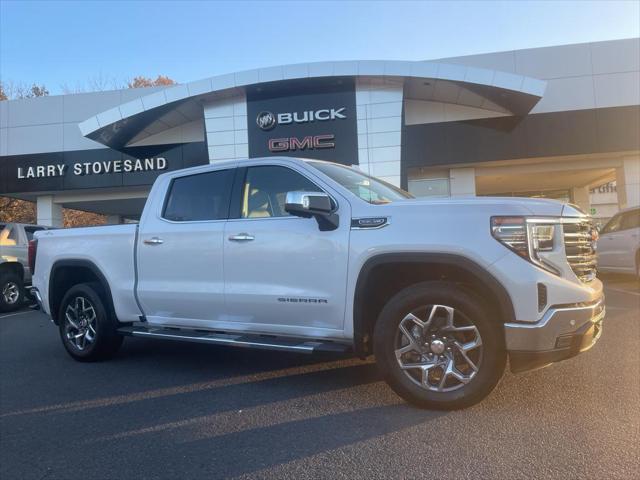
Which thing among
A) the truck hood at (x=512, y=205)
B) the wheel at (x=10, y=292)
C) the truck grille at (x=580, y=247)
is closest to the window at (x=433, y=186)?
the wheel at (x=10, y=292)

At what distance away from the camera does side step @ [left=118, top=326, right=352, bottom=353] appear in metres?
3.86

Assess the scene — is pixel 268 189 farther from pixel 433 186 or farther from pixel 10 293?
pixel 433 186

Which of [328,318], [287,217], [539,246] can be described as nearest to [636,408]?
[539,246]

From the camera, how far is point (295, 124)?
61.2 feet

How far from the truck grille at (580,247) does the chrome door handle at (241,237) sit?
2.50 m

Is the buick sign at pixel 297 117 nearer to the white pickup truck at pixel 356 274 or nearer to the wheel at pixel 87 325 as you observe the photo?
the white pickup truck at pixel 356 274

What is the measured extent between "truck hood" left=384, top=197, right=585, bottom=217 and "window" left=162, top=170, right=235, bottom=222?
1.85 metres

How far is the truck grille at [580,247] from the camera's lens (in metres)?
3.52

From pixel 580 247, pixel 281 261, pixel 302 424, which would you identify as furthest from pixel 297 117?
pixel 302 424

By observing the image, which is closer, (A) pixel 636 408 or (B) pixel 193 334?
(A) pixel 636 408

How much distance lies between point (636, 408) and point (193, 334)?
3.66m

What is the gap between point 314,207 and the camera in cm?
377

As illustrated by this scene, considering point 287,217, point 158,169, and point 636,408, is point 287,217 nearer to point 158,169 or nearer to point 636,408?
point 636,408

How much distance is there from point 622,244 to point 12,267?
44.0ft
